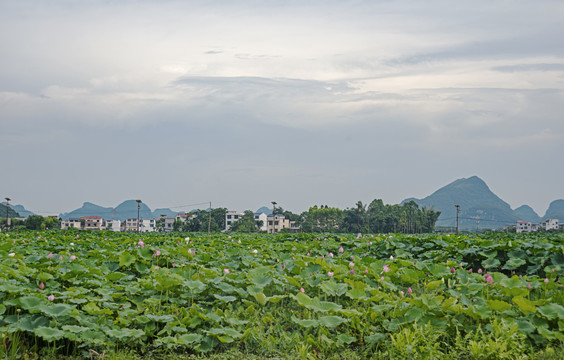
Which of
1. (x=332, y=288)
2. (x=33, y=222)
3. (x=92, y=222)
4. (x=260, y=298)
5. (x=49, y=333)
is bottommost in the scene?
(x=92, y=222)

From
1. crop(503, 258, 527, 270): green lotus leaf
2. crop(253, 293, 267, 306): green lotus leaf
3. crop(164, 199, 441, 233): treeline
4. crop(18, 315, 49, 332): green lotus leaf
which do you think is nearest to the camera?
crop(18, 315, 49, 332): green lotus leaf

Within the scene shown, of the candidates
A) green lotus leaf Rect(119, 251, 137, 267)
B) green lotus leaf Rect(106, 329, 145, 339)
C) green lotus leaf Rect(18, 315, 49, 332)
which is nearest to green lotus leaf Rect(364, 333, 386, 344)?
green lotus leaf Rect(106, 329, 145, 339)

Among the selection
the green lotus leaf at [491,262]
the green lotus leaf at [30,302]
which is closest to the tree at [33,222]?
the green lotus leaf at [30,302]

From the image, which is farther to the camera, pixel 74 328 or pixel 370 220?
pixel 370 220

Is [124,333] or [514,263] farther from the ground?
[514,263]

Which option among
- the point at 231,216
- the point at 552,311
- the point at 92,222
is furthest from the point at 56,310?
the point at 92,222

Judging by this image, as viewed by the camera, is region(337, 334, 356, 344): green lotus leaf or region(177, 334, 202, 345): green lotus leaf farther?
region(337, 334, 356, 344): green lotus leaf

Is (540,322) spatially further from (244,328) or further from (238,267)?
(238,267)

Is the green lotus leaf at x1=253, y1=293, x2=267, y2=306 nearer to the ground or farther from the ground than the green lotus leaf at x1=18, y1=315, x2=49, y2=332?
farther from the ground

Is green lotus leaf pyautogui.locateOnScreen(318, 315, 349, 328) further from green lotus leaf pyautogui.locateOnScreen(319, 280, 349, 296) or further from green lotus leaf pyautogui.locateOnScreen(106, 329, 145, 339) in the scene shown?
green lotus leaf pyautogui.locateOnScreen(106, 329, 145, 339)

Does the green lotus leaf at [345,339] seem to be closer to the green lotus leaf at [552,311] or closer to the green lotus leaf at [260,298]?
the green lotus leaf at [260,298]

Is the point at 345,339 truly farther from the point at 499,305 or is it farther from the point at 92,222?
the point at 92,222

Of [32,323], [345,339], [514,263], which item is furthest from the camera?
[514,263]

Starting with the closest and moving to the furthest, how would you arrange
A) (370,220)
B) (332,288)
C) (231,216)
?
(332,288)
(370,220)
(231,216)
